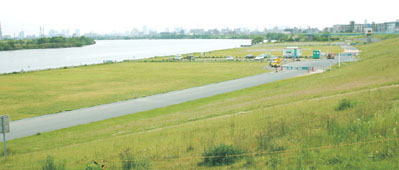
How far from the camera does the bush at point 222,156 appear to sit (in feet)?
32.9

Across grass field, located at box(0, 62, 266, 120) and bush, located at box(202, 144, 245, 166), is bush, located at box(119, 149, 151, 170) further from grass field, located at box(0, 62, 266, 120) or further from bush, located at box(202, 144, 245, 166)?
grass field, located at box(0, 62, 266, 120)

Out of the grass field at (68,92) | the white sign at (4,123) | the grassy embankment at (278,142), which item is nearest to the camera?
the grassy embankment at (278,142)

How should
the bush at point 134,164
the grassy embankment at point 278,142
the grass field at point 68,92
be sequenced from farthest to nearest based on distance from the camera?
the grass field at point 68,92 < the bush at point 134,164 < the grassy embankment at point 278,142

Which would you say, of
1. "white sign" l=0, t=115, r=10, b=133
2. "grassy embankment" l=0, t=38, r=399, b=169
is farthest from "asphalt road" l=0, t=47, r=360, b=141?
"white sign" l=0, t=115, r=10, b=133

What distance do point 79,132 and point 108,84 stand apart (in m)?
27.1

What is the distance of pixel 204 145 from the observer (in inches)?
486

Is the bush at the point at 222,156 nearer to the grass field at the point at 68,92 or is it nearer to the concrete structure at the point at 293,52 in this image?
the grass field at the point at 68,92

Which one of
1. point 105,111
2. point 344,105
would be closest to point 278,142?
point 344,105

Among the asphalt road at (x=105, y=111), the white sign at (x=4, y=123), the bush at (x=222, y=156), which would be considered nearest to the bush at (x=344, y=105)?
the bush at (x=222, y=156)

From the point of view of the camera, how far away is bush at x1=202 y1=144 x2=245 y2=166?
32.9 ft

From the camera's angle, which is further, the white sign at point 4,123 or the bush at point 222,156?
the white sign at point 4,123

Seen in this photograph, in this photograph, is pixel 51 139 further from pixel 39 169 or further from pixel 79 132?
pixel 39 169

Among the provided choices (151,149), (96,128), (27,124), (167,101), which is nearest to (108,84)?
(167,101)

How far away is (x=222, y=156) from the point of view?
10086 millimetres
